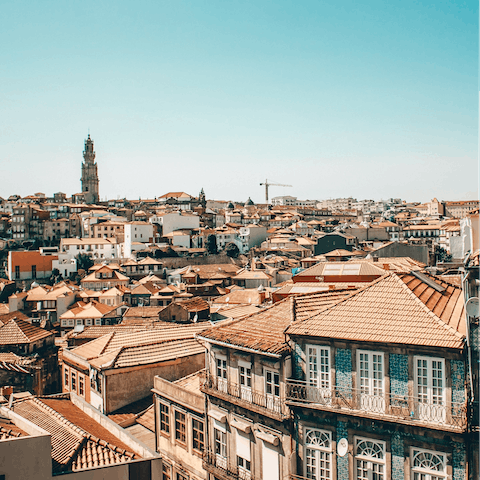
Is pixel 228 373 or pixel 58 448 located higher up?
pixel 228 373

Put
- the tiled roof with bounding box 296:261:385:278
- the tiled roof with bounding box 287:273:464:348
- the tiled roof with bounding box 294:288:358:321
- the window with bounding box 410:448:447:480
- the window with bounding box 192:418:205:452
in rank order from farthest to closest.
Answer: the tiled roof with bounding box 296:261:385:278 → the window with bounding box 192:418:205:452 → the tiled roof with bounding box 294:288:358:321 → the tiled roof with bounding box 287:273:464:348 → the window with bounding box 410:448:447:480

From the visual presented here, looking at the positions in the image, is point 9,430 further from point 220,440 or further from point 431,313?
Answer: point 431,313

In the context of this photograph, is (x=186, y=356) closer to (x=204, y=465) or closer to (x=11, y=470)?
(x=204, y=465)

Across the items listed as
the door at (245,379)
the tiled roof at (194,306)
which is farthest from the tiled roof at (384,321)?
the tiled roof at (194,306)

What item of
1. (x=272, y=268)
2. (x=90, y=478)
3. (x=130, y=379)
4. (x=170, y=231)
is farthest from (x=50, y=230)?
(x=90, y=478)

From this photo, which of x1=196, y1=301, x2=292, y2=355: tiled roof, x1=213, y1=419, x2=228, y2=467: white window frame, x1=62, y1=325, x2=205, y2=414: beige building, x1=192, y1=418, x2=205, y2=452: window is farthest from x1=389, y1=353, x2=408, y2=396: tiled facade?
x1=62, y1=325, x2=205, y2=414: beige building

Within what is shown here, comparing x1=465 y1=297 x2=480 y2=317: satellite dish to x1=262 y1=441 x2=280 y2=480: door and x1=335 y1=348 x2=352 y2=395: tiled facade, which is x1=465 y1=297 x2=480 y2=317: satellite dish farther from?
x1=262 y1=441 x2=280 y2=480: door

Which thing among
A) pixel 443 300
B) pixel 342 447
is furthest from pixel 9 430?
pixel 443 300
